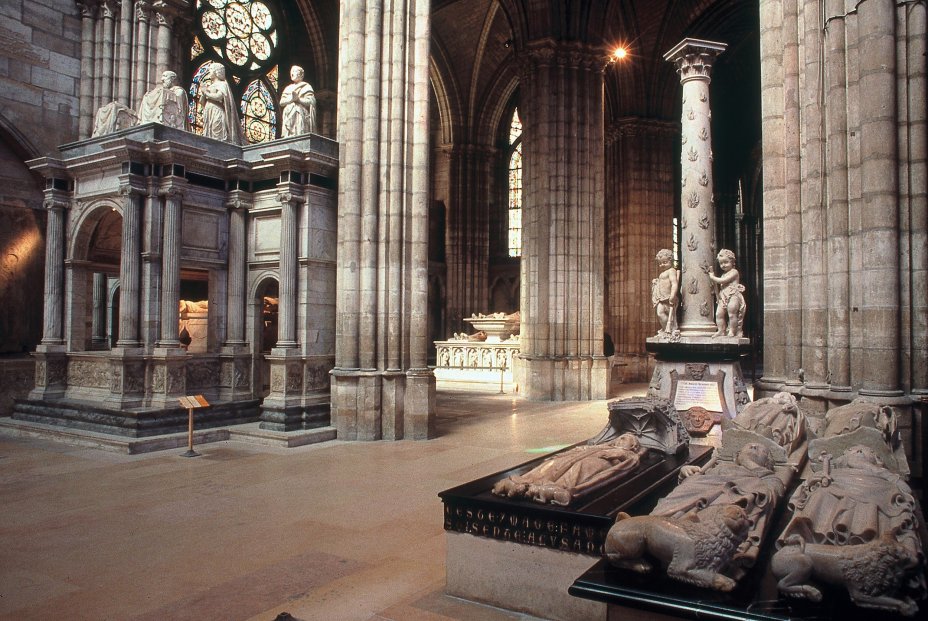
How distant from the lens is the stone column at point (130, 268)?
10516 millimetres

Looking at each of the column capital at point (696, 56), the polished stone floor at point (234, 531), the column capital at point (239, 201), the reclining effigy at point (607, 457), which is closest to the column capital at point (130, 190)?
the column capital at point (239, 201)

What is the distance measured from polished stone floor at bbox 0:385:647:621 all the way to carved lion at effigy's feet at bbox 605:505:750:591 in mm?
1258

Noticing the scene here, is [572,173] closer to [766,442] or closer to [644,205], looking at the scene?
[644,205]

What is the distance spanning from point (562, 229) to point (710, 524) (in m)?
15.3

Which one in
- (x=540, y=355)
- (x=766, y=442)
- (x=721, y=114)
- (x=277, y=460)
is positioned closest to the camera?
(x=766, y=442)

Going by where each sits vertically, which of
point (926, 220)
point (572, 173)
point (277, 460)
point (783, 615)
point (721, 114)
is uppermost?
point (721, 114)

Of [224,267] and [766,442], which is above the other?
[224,267]

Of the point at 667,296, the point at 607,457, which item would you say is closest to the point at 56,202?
the point at 667,296

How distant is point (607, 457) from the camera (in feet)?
16.7

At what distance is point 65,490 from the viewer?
286 inches

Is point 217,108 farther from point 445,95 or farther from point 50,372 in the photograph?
point 445,95

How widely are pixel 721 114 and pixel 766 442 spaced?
3281 cm

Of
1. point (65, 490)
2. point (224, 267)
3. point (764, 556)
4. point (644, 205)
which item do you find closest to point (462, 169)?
point (644, 205)

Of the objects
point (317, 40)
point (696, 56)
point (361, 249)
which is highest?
point (317, 40)
